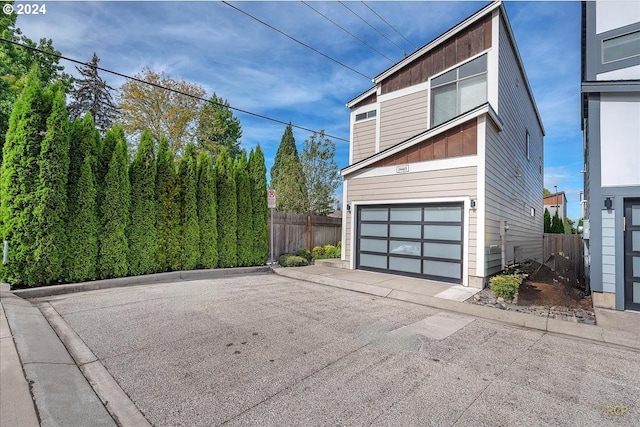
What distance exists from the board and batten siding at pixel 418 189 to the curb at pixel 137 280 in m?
3.41

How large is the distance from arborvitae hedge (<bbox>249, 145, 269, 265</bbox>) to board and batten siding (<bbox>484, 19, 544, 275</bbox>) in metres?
6.52

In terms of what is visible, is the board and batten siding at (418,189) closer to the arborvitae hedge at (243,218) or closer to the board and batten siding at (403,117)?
the board and batten siding at (403,117)

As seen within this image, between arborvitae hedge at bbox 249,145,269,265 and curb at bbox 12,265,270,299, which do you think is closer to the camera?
curb at bbox 12,265,270,299

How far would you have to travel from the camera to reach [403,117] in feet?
33.5

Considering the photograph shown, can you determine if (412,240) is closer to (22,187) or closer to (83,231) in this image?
(83,231)

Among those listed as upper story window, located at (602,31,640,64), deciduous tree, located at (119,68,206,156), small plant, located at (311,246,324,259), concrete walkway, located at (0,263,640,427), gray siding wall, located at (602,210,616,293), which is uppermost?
deciduous tree, located at (119,68,206,156)

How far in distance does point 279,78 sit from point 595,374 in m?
10.8

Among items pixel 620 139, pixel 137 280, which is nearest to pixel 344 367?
pixel 137 280

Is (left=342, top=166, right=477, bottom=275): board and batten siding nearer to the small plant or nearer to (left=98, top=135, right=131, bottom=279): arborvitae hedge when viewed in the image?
the small plant

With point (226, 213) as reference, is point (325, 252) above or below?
below

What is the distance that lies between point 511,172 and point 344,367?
8966mm

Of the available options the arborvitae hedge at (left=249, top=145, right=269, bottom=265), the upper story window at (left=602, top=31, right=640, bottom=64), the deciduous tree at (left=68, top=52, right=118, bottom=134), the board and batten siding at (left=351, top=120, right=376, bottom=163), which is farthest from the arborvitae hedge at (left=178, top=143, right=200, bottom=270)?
the deciduous tree at (left=68, top=52, right=118, bottom=134)

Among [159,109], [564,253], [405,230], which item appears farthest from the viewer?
[159,109]

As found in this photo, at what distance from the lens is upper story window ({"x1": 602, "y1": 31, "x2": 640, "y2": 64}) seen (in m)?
5.80
